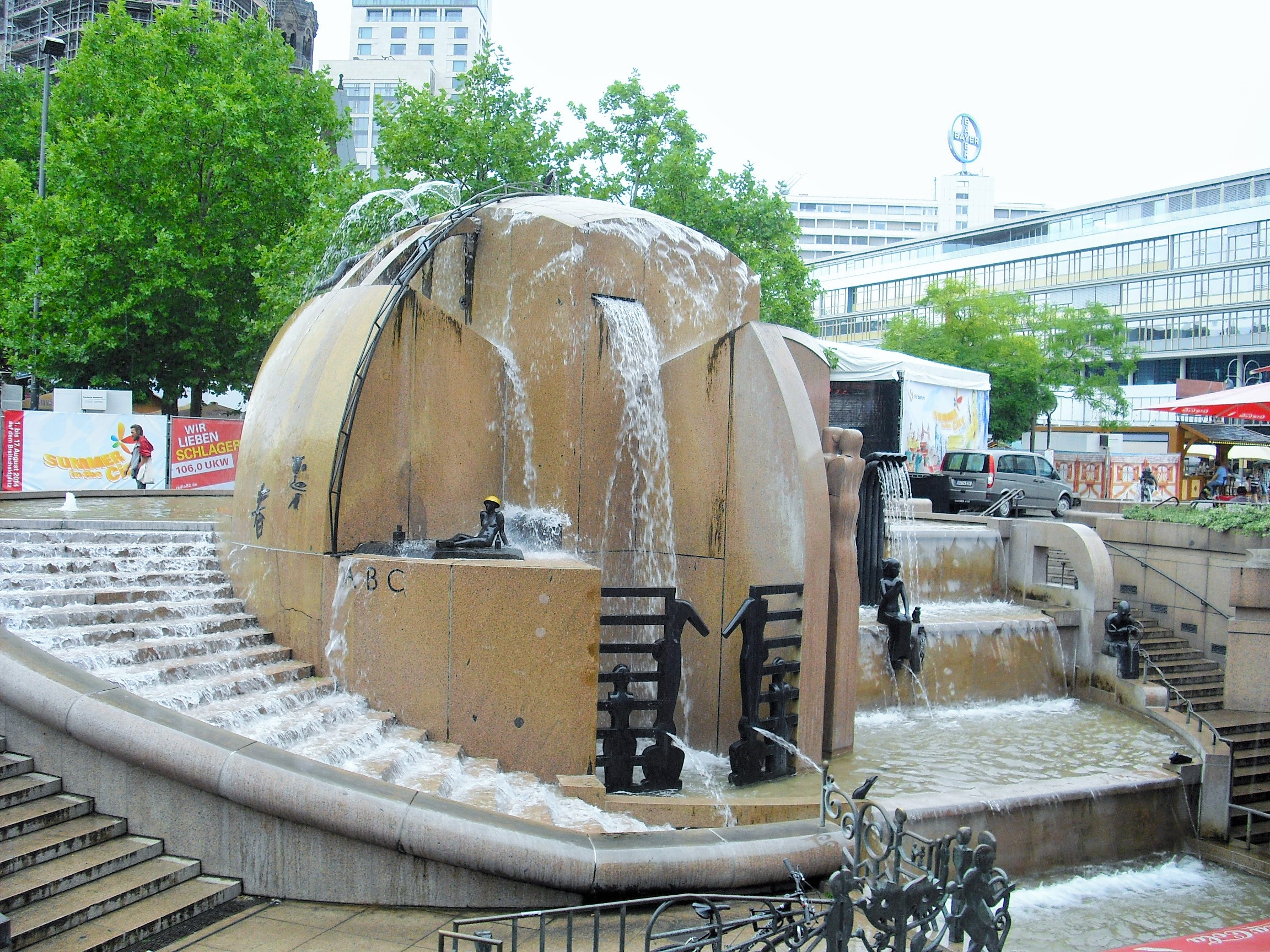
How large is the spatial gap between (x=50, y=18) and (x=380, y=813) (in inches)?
1820

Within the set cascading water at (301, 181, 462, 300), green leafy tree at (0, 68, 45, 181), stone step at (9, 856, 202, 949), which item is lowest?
stone step at (9, 856, 202, 949)

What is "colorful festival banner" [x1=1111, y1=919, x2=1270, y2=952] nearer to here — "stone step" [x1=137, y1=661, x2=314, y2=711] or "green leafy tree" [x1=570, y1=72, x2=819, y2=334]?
"stone step" [x1=137, y1=661, x2=314, y2=711]

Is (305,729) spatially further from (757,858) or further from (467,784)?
(757,858)

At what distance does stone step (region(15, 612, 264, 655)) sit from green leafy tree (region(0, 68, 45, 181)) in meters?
28.3

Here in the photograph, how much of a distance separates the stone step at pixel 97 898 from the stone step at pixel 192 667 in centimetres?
137

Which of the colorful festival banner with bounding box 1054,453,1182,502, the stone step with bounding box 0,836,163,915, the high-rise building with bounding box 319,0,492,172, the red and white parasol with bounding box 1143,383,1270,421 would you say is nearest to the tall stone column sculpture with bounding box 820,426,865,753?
the stone step with bounding box 0,836,163,915

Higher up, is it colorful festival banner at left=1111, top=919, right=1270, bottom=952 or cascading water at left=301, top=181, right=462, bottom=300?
cascading water at left=301, top=181, right=462, bottom=300

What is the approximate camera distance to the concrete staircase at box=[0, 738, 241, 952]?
5.59 metres

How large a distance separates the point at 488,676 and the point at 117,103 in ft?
79.5

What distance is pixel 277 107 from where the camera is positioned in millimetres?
27734

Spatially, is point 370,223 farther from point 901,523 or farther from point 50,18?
point 50,18

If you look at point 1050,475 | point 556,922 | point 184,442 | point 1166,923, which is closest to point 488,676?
→ point 556,922

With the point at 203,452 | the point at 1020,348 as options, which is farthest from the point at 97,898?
the point at 1020,348

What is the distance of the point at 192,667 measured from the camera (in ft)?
26.7
